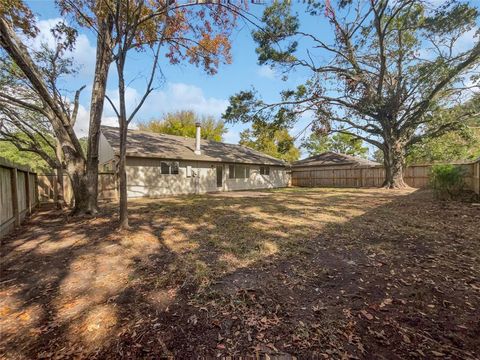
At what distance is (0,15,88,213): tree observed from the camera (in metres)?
5.76

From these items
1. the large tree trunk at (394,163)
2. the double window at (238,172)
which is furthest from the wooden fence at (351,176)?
the double window at (238,172)

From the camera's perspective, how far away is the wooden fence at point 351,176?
17484 mm

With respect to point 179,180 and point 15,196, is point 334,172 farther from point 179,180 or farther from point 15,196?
point 15,196

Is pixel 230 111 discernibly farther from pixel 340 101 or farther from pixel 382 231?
pixel 382 231

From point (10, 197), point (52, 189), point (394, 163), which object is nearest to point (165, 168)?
point (52, 189)

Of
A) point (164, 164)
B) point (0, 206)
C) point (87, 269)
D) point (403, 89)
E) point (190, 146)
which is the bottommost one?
point (87, 269)

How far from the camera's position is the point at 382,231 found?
512 cm

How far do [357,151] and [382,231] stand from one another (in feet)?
124

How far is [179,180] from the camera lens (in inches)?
603

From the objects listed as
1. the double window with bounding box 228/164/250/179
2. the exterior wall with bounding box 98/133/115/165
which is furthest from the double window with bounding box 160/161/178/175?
the double window with bounding box 228/164/250/179

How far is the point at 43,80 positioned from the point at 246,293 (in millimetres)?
7816

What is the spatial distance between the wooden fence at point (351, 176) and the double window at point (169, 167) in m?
13.3

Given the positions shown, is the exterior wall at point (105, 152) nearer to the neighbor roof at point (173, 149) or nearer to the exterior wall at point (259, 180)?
the neighbor roof at point (173, 149)

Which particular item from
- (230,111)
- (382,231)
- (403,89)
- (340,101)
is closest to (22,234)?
(382,231)
